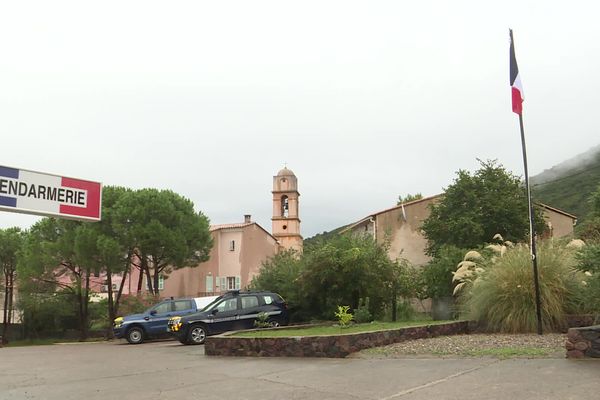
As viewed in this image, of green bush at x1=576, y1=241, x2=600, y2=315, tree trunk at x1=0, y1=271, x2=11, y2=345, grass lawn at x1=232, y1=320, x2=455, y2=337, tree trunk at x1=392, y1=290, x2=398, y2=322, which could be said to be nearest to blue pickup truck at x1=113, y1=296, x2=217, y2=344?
tree trunk at x1=392, y1=290, x2=398, y2=322

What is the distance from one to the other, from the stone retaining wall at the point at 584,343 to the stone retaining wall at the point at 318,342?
4229 mm

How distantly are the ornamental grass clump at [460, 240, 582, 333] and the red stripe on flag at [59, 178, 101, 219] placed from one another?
11.0m

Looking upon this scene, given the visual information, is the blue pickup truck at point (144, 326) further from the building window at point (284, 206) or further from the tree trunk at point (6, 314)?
the building window at point (284, 206)

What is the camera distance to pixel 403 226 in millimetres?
38875

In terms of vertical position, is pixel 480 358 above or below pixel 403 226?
below

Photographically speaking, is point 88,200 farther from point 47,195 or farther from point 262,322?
point 262,322

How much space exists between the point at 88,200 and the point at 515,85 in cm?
1113

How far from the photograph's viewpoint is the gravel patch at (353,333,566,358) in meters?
9.84

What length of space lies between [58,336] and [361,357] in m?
30.5

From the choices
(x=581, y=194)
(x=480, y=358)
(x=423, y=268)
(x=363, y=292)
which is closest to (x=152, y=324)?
(x=363, y=292)

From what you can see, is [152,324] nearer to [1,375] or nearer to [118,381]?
[1,375]

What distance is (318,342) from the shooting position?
11961mm

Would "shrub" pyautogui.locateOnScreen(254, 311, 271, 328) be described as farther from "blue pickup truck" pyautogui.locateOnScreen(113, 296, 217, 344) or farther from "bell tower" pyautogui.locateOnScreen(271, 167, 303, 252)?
"bell tower" pyautogui.locateOnScreen(271, 167, 303, 252)

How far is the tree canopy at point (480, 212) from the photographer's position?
29.5 meters
